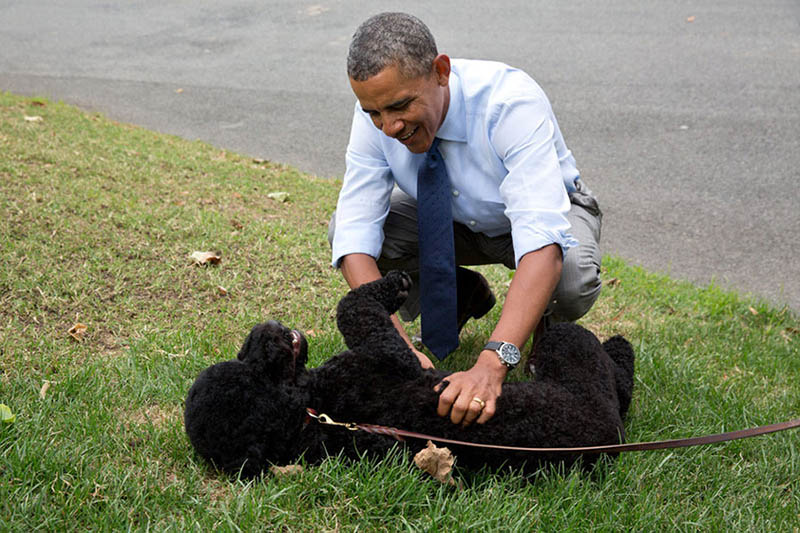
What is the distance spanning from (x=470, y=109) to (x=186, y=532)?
6.53ft

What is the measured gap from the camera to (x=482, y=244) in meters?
3.76

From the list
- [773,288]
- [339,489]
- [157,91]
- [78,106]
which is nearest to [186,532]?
[339,489]

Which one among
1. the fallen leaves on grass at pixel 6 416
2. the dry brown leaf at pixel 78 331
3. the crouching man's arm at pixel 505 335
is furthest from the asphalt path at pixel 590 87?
the fallen leaves on grass at pixel 6 416

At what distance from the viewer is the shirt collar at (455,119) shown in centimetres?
324

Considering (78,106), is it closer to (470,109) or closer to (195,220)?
(195,220)

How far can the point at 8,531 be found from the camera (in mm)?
2262

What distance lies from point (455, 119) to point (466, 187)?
0.31 m

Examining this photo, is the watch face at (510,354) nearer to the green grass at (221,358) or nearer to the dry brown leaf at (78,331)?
the green grass at (221,358)

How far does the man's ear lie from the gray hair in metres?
0.05

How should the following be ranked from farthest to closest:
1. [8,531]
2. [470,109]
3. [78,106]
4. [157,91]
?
[157,91], [78,106], [470,109], [8,531]

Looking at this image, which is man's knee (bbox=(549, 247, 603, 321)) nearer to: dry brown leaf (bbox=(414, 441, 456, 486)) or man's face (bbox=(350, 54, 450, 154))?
man's face (bbox=(350, 54, 450, 154))

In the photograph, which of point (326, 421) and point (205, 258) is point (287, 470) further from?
point (205, 258)

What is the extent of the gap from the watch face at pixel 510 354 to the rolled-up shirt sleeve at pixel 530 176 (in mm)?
378

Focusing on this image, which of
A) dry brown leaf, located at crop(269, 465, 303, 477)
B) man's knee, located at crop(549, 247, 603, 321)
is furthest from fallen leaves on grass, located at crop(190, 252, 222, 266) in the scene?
dry brown leaf, located at crop(269, 465, 303, 477)
